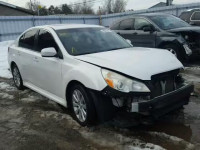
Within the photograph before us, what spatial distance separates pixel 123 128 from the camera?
12.7ft

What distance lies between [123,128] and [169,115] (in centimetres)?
91

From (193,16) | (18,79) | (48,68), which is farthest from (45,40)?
(193,16)

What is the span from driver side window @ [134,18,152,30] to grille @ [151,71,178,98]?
5.00 metres

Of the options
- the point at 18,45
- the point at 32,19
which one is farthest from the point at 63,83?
the point at 32,19

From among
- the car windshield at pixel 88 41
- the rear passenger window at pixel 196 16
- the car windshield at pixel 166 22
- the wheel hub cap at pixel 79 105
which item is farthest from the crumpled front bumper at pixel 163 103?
the rear passenger window at pixel 196 16

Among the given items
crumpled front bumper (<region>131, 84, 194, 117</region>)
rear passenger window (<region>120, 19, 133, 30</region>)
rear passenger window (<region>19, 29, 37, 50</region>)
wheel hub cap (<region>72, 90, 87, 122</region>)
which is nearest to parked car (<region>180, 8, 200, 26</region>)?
rear passenger window (<region>120, 19, 133, 30</region>)

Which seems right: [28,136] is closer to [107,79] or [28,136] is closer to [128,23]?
[107,79]

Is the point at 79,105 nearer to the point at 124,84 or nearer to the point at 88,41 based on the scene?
the point at 124,84

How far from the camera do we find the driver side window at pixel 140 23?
8.63m

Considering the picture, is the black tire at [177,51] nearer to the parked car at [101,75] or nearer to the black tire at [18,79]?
the parked car at [101,75]

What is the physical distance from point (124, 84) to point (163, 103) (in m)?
0.61

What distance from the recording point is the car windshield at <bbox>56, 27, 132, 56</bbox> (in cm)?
448

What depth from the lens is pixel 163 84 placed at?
369cm

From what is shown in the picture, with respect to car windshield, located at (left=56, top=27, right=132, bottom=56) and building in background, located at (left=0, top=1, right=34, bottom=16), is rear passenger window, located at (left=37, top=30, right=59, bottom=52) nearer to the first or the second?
car windshield, located at (left=56, top=27, right=132, bottom=56)
